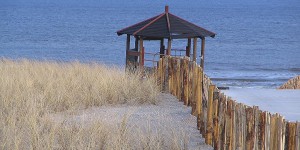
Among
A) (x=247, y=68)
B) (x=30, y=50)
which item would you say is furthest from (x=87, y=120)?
(x=30, y=50)

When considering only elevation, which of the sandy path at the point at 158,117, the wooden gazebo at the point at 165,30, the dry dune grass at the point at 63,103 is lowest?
the sandy path at the point at 158,117

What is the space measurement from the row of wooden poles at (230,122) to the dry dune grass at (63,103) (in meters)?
0.70

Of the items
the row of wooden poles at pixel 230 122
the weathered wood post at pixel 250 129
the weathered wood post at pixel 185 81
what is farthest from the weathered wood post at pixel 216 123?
the weathered wood post at pixel 185 81

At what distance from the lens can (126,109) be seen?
477 inches

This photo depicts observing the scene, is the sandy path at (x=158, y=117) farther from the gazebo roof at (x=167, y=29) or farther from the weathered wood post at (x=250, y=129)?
the gazebo roof at (x=167, y=29)

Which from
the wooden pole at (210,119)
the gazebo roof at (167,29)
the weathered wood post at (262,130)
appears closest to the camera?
the weathered wood post at (262,130)

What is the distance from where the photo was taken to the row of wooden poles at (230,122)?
684cm

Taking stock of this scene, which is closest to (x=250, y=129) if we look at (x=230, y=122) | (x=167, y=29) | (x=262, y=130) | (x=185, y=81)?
(x=262, y=130)

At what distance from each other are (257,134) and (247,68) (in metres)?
35.5


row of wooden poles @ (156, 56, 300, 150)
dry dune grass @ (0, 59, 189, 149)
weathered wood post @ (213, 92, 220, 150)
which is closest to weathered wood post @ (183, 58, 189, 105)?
row of wooden poles @ (156, 56, 300, 150)

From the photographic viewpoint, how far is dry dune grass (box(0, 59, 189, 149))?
8391 mm

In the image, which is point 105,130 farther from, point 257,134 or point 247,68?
point 247,68

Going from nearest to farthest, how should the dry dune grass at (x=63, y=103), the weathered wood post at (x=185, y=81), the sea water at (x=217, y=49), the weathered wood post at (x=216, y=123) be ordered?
the dry dune grass at (x=63, y=103) → the weathered wood post at (x=216, y=123) → the weathered wood post at (x=185, y=81) → the sea water at (x=217, y=49)

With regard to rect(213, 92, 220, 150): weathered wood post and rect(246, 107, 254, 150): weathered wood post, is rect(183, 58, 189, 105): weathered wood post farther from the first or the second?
rect(246, 107, 254, 150): weathered wood post
